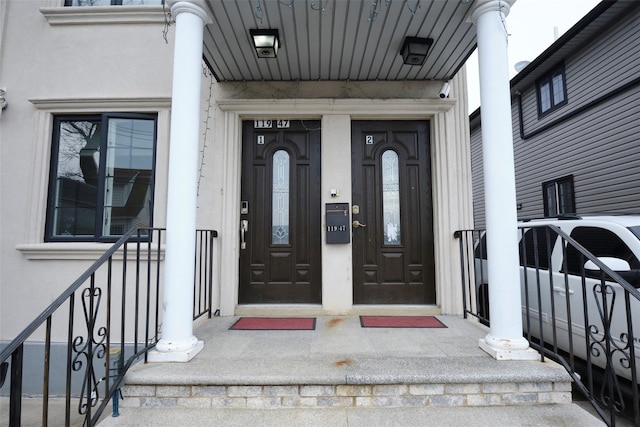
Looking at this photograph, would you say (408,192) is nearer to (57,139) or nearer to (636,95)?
(57,139)

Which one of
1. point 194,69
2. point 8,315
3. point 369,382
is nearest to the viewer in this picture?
point 369,382

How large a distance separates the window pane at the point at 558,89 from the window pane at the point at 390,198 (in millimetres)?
5823

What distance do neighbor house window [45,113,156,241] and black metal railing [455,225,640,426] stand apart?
342 centimetres

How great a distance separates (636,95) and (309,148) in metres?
5.85

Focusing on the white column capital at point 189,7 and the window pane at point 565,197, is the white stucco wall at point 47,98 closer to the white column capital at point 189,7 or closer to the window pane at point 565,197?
the white column capital at point 189,7

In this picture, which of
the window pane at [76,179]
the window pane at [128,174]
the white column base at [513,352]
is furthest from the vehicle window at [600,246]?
the window pane at [76,179]

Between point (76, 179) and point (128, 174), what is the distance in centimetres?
60

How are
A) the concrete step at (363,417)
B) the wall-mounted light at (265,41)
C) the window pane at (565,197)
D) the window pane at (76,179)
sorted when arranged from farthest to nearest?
the window pane at (565,197)
the window pane at (76,179)
the wall-mounted light at (265,41)
the concrete step at (363,417)

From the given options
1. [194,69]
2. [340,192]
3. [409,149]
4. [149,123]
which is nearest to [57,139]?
[149,123]

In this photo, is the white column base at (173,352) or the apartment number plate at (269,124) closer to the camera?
the white column base at (173,352)

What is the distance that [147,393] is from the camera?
194cm

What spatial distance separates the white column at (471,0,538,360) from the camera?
2199mm

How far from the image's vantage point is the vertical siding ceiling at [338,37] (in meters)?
2.50

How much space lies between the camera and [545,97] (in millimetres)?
7574
